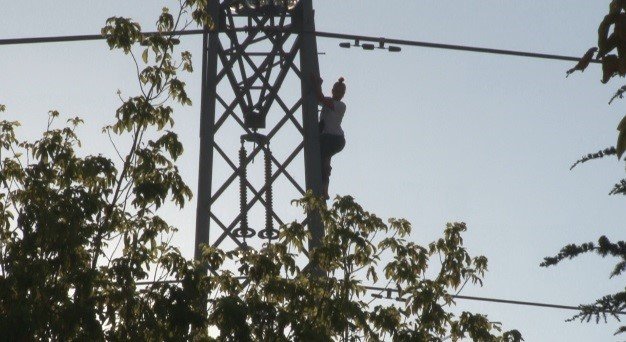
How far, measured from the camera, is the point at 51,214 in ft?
33.4

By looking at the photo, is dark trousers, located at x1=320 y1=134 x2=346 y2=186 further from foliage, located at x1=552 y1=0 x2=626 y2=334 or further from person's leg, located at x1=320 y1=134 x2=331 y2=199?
foliage, located at x1=552 y1=0 x2=626 y2=334

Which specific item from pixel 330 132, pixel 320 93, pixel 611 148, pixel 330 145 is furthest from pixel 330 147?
pixel 611 148

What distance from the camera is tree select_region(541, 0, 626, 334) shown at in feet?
14.3

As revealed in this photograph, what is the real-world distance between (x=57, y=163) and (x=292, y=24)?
3317 millimetres

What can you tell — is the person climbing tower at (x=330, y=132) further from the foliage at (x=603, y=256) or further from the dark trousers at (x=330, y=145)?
the foliage at (x=603, y=256)

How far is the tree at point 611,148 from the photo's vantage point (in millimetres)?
4371

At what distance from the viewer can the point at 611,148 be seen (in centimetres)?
1005

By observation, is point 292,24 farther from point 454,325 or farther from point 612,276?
→ point 612,276

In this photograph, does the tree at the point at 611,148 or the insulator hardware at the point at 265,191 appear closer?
the tree at the point at 611,148

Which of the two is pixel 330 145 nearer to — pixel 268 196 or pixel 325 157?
pixel 325 157

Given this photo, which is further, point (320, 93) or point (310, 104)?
point (320, 93)

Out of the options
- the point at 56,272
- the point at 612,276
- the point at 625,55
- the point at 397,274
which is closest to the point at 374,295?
the point at 397,274

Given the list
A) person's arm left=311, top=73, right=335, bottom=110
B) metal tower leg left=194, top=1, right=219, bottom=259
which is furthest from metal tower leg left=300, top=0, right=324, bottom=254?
metal tower leg left=194, top=1, right=219, bottom=259

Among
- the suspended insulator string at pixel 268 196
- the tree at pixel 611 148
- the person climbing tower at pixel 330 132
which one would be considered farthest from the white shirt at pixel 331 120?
the tree at pixel 611 148
